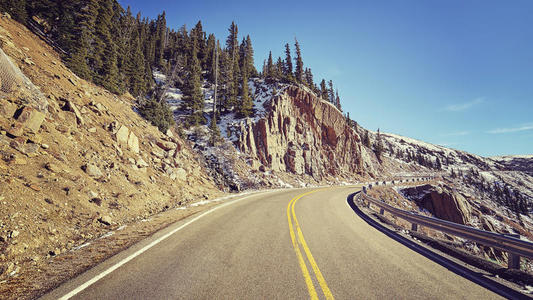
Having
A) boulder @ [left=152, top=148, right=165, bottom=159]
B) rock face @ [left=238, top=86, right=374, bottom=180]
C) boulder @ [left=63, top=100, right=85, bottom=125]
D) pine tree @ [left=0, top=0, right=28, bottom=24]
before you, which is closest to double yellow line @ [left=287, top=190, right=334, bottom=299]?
boulder @ [left=152, top=148, right=165, bottom=159]

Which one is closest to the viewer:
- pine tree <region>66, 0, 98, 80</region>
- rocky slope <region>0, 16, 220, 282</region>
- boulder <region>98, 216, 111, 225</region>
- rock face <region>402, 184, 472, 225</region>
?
rocky slope <region>0, 16, 220, 282</region>

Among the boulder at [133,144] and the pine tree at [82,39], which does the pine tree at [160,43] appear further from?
the boulder at [133,144]

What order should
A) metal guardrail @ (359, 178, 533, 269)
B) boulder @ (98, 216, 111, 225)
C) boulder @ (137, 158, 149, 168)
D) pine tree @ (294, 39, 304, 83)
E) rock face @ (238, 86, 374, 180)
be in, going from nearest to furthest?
1. metal guardrail @ (359, 178, 533, 269)
2. boulder @ (98, 216, 111, 225)
3. boulder @ (137, 158, 149, 168)
4. rock face @ (238, 86, 374, 180)
5. pine tree @ (294, 39, 304, 83)

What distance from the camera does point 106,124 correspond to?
1214 centimetres

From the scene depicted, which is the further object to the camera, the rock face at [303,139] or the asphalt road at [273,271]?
the rock face at [303,139]

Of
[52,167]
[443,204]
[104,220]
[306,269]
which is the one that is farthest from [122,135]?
[443,204]

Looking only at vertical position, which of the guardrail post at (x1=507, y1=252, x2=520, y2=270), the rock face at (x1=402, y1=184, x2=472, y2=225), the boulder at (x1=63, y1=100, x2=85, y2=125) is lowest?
the rock face at (x1=402, y1=184, x2=472, y2=225)

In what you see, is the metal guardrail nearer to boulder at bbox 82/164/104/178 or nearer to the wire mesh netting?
boulder at bbox 82/164/104/178

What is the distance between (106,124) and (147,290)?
1266 centimetres

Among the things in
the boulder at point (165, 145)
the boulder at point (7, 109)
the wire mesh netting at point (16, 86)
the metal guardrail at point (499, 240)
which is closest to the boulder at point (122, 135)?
the boulder at point (165, 145)

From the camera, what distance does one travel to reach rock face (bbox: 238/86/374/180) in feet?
100

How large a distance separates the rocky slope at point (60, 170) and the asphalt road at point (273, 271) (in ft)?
7.06

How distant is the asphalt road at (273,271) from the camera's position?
3135 millimetres

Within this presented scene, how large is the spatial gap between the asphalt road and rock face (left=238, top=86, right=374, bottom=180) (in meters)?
22.2
